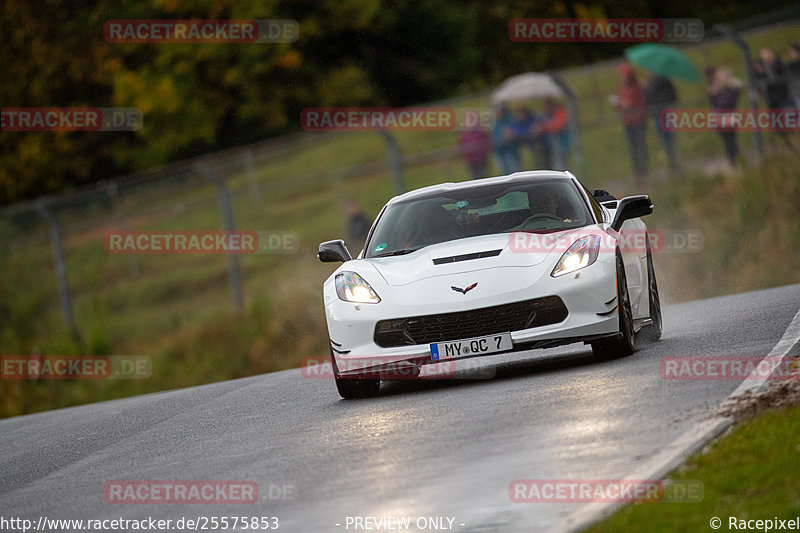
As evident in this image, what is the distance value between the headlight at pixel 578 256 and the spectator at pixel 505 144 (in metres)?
13.0

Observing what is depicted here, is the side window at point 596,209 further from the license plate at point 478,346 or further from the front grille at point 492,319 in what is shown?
the license plate at point 478,346

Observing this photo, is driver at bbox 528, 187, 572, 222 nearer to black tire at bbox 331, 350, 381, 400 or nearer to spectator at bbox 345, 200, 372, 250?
black tire at bbox 331, 350, 381, 400

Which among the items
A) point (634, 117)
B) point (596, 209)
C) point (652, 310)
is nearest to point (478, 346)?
point (596, 209)

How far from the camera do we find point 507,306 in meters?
10.2

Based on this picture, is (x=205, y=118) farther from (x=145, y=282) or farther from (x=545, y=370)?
(x=545, y=370)

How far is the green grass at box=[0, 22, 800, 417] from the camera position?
22484 millimetres

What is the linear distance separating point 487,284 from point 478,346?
436mm

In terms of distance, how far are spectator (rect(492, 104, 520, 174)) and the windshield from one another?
11.8 m

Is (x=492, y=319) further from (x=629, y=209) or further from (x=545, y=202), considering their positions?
(x=629, y=209)

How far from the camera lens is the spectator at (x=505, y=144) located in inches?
932

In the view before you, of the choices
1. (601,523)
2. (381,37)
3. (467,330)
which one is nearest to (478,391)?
(467,330)

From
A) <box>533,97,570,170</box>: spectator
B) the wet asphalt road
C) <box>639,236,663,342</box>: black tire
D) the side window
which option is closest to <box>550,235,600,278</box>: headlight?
the wet asphalt road

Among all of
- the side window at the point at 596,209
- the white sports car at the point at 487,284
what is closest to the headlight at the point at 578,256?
→ the white sports car at the point at 487,284

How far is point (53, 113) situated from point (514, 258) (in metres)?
43.1
